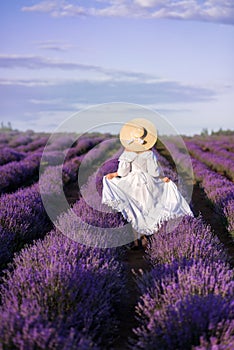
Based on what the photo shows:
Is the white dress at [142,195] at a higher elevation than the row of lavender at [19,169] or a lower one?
lower

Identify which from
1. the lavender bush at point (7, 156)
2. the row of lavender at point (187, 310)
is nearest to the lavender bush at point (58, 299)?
the row of lavender at point (187, 310)

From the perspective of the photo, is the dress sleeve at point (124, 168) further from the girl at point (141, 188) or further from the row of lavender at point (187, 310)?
the row of lavender at point (187, 310)

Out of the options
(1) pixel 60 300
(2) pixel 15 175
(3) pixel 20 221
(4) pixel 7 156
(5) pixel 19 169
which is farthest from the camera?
(4) pixel 7 156

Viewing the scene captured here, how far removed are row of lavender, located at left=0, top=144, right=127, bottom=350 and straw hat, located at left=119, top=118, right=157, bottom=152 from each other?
193 cm

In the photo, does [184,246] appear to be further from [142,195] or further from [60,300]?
[142,195]

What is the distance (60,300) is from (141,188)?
3.03m

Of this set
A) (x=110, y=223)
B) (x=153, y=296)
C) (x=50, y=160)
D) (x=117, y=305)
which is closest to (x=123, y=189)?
(x=110, y=223)

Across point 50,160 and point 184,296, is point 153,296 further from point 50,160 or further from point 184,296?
point 50,160

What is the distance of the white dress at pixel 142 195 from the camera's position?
581cm

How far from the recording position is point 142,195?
19.4ft

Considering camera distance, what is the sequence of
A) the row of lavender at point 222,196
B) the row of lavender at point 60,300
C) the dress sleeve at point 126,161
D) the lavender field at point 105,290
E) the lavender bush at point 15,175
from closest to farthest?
the row of lavender at point 60,300, the lavender field at point 105,290, the dress sleeve at point 126,161, the row of lavender at point 222,196, the lavender bush at point 15,175

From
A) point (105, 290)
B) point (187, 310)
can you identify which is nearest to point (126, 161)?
point (105, 290)

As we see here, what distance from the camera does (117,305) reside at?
3.79m

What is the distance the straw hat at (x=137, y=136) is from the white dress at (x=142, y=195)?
0.25 ft
